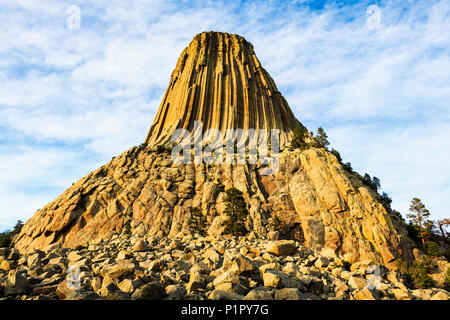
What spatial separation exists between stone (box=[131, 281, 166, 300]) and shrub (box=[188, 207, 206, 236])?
89.5 feet

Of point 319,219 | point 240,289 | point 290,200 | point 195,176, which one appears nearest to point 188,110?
point 195,176

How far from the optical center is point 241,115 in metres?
64.4

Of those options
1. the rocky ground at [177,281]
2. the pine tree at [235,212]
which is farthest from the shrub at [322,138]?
the rocky ground at [177,281]

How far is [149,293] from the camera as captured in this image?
36.1 feet

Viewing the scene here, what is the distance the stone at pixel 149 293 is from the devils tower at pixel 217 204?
24193mm

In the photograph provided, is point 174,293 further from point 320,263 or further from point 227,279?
point 320,263

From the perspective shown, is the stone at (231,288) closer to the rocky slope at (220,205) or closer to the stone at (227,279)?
the stone at (227,279)

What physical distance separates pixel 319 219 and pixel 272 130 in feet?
101

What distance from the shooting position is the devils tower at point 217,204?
36.1m

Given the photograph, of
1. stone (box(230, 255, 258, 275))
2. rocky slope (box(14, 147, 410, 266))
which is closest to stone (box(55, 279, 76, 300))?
stone (box(230, 255, 258, 275))

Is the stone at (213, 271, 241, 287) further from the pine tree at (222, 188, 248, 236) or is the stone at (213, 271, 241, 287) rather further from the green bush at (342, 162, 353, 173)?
the green bush at (342, 162, 353, 173)

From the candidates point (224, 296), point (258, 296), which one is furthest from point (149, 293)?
point (258, 296)
